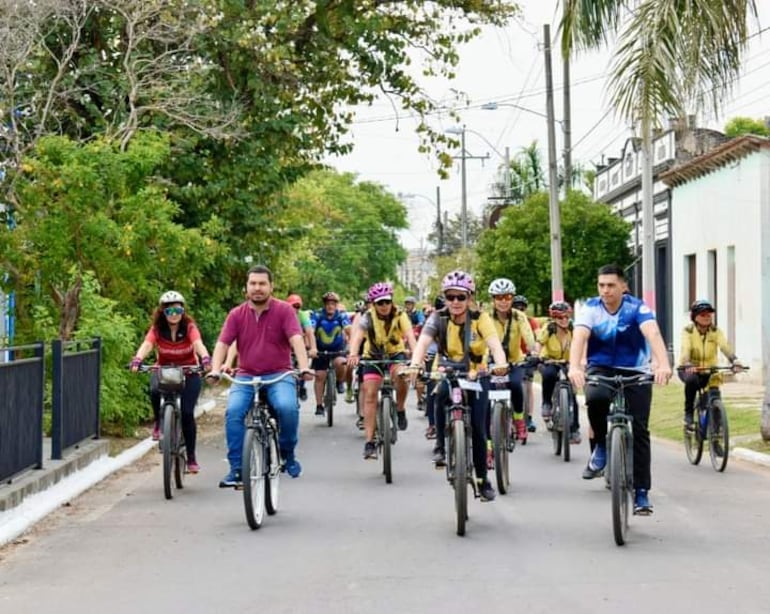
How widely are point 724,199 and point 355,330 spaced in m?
19.6

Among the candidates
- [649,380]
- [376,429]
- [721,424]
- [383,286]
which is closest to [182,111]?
[383,286]

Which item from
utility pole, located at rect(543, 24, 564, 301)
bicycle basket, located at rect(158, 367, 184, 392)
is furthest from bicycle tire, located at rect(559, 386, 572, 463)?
utility pole, located at rect(543, 24, 564, 301)

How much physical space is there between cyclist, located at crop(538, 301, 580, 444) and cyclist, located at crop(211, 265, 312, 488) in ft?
20.2

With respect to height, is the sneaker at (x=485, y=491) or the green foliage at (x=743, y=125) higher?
the green foliage at (x=743, y=125)

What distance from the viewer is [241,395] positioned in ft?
36.6

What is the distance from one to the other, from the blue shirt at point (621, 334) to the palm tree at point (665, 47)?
597cm

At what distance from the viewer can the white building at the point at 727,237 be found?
29641mm

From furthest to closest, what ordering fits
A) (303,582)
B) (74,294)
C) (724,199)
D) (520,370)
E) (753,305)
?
(724,199)
(753,305)
(74,294)
(520,370)
(303,582)

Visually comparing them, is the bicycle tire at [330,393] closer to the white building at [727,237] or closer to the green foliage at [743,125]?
→ the white building at [727,237]

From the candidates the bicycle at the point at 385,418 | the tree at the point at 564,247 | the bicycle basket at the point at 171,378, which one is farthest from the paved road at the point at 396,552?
the tree at the point at 564,247

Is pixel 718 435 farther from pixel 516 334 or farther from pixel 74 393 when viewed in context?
pixel 74 393

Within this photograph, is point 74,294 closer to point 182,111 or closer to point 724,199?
point 182,111

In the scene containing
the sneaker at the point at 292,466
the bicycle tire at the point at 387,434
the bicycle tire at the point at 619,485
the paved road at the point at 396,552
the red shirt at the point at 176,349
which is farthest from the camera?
the bicycle tire at the point at 387,434

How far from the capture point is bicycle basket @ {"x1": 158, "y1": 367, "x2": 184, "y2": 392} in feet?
42.3
